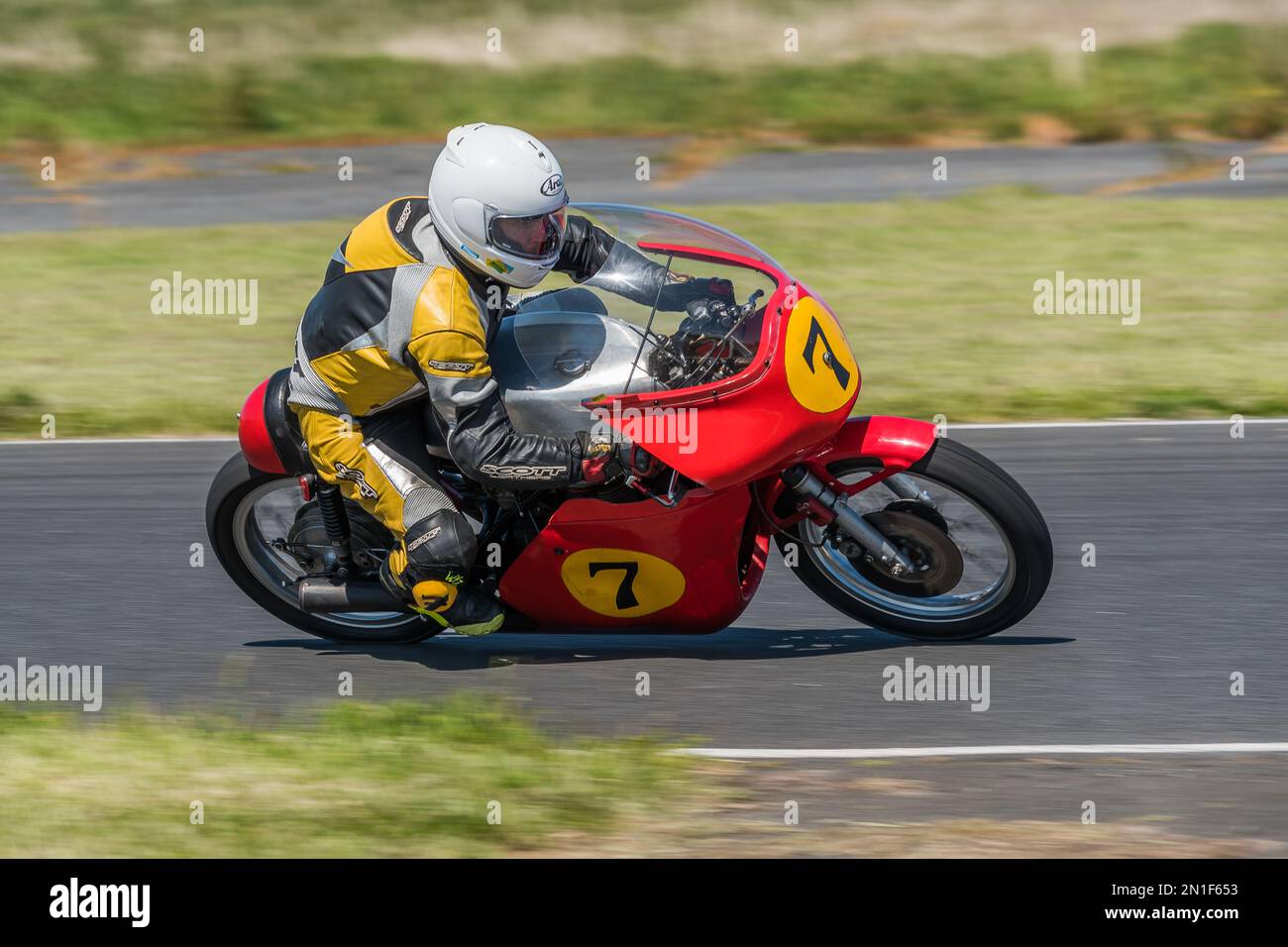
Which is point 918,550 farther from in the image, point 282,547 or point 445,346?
point 282,547

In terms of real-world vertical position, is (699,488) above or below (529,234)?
below

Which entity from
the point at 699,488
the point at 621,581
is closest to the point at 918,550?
the point at 699,488

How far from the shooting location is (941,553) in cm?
575

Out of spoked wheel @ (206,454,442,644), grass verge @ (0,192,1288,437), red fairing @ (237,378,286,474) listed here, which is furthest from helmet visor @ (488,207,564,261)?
grass verge @ (0,192,1288,437)

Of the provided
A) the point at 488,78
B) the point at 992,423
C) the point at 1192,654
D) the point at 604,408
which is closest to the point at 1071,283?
the point at 992,423

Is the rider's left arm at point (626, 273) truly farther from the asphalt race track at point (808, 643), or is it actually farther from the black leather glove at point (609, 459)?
the asphalt race track at point (808, 643)

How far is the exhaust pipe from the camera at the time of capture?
5.94 m

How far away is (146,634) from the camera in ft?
21.3

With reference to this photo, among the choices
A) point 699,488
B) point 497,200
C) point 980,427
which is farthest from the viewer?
point 980,427

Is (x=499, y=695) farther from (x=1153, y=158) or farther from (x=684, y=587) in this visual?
(x=1153, y=158)

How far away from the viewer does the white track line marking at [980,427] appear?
28.4 ft

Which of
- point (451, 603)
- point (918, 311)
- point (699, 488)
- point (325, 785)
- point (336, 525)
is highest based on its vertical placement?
point (918, 311)

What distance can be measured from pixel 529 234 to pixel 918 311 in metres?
6.28

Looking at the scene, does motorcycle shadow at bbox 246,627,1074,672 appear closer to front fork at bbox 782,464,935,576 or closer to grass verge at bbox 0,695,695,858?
front fork at bbox 782,464,935,576
